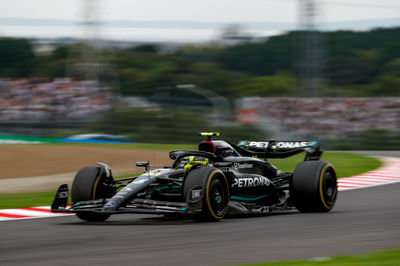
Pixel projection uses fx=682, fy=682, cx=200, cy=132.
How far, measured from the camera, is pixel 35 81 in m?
38.0

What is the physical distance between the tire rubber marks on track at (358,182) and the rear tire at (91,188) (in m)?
1.22

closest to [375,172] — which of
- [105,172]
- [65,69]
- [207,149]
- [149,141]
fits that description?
[207,149]

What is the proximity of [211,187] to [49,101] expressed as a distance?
25653 mm

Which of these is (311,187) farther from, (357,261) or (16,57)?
(16,57)

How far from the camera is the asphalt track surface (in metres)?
5.93

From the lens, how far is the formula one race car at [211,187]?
8258 mm

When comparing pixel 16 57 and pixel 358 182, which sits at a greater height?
pixel 16 57

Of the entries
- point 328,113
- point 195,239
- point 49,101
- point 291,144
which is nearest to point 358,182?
point 291,144

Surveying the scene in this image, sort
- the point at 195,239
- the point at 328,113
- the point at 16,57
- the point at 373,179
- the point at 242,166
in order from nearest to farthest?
1. the point at 195,239
2. the point at 242,166
3. the point at 373,179
4. the point at 328,113
5. the point at 16,57

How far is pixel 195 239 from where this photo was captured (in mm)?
7016

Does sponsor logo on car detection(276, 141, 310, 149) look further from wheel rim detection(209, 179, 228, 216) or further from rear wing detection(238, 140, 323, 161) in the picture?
wheel rim detection(209, 179, 228, 216)

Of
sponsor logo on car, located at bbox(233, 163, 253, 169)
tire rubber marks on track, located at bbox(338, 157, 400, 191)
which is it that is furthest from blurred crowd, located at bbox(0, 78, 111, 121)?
sponsor logo on car, located at bbox(233, 163, 253, 169)

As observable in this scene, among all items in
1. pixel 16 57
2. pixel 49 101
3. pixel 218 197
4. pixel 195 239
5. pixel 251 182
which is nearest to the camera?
pixel 195 239

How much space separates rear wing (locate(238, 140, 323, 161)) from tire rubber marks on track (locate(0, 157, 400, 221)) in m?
3.03
